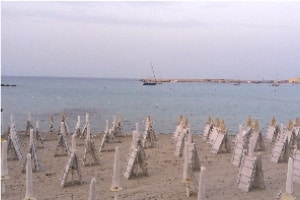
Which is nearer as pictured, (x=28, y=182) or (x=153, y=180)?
(x=28, y=182)

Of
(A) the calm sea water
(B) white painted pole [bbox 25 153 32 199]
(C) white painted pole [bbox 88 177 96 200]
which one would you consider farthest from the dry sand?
(A) the calm sea water

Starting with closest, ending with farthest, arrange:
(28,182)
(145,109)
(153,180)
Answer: (28,182) → (153,180) → (145,109)

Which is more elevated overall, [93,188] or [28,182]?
[93,188]

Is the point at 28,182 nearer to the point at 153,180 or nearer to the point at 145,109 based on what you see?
the point at 153,180

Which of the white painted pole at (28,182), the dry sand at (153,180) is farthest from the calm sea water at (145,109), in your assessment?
the white painted pole at (28,182)

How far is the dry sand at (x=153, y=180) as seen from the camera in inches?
411

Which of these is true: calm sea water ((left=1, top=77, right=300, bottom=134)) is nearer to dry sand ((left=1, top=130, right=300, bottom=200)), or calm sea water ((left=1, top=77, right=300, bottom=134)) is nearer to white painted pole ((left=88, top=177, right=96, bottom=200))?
dry sand ((left=1, top=130, right=300, bottom=200))

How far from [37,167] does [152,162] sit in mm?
3796

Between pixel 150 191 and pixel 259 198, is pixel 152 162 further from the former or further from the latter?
pixel 259 198

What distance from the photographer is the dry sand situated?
34.3 feet

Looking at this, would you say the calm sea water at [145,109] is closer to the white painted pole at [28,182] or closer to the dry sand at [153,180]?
the dry sand at [153,180]

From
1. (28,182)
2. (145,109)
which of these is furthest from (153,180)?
(145,109)

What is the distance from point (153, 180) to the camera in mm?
11914

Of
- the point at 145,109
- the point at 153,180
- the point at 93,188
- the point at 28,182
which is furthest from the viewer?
the point at 145,109
